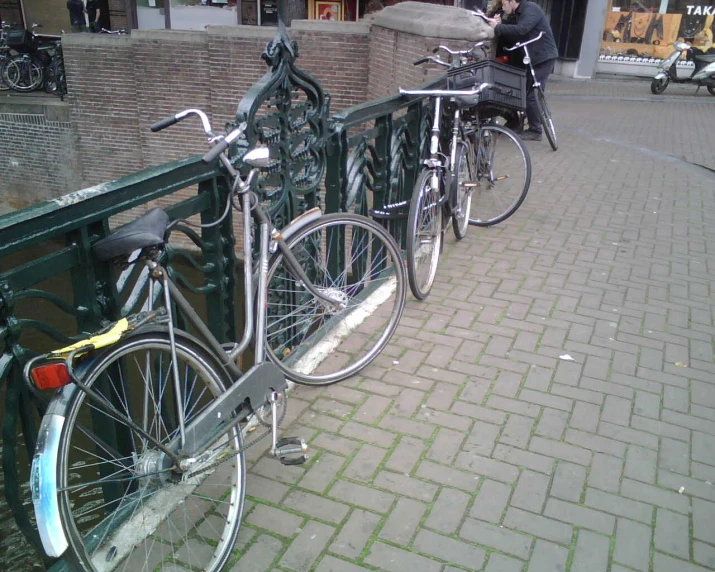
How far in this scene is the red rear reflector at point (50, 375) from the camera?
1790 mm

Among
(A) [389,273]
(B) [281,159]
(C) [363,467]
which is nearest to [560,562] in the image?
(C) [363,467]

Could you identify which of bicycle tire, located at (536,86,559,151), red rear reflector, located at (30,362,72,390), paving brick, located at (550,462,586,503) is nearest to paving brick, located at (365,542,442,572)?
paving brick, located at (550,462,586,503)

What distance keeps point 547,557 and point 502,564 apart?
175 millimetres

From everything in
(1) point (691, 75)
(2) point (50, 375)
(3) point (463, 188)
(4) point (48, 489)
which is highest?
(2) point (50, 375)

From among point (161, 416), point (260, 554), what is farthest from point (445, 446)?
point (161, 416)

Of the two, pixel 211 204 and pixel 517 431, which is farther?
pixel 517 431

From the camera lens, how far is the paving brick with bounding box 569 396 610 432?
3240mm

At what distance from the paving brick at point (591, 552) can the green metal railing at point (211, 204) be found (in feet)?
5.53

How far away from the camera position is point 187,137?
14.1 m

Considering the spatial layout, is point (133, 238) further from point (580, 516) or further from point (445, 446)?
point (580, 516)

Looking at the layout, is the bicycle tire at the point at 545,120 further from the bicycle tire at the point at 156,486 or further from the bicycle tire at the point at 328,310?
the bicycle tire at the point at 156,486

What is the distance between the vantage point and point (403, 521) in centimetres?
264

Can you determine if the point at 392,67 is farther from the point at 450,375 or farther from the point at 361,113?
the point at 450,375

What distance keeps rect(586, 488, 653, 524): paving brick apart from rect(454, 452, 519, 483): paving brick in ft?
1.03
